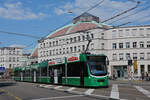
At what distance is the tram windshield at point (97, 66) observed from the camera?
20.9m

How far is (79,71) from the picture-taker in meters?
22.3

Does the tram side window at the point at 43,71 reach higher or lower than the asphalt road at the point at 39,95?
higher

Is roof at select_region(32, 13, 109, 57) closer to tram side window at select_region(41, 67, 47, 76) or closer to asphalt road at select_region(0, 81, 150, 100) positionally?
tram side window at select_region(41, 67, 47, 76)

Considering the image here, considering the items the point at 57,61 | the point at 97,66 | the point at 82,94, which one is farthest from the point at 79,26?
the point at 82,94

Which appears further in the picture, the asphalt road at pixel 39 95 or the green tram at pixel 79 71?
the green tram at pixel 79 71

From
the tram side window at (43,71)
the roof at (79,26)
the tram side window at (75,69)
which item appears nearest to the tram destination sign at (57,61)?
the tram side window at (43,71)

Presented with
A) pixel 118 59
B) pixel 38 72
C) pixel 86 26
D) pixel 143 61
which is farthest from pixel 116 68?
pixel 38 72

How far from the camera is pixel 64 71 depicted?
83.3 feet

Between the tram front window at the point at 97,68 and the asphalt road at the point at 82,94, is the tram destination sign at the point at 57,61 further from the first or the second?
the asphalt road at the point at 82,94

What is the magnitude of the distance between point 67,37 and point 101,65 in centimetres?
5174

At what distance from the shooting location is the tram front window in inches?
820

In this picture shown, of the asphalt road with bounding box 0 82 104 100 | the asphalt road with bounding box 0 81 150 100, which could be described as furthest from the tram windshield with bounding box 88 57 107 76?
the asphalt road with bounding box 0 82 104 100

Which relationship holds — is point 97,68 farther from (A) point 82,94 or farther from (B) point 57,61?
(B) point 57,61

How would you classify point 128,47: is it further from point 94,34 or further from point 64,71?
point 64,71
